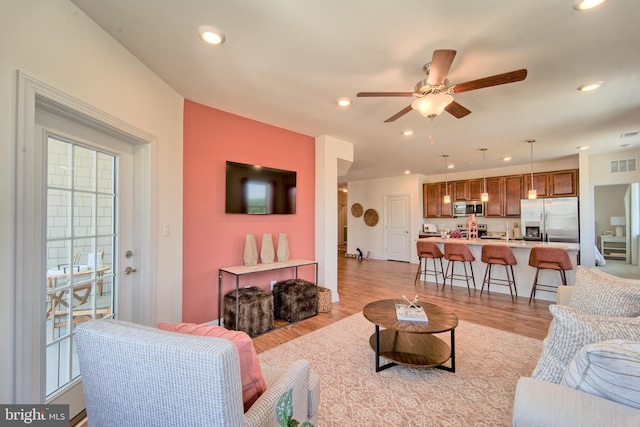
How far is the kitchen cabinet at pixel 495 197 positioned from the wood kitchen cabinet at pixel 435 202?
94 centimetres

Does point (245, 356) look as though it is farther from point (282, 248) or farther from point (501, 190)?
point (501, 190)

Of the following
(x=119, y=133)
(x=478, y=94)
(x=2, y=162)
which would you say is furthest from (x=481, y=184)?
(x=2, y=162)

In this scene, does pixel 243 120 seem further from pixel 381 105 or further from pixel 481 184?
pixel 481 184

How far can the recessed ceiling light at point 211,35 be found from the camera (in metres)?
1.84

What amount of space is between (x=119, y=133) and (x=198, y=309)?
1.93 m

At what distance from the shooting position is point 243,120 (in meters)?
3.47

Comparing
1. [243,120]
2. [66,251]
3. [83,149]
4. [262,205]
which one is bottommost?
[66,251]

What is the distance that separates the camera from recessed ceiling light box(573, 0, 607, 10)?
1.57 meters

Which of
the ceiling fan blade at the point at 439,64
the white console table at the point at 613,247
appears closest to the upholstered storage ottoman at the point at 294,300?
the ceiling fan blade at the point at 439,64

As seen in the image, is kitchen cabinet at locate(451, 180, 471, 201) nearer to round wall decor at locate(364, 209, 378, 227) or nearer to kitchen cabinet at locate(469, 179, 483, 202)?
kitchen cabinet at locate(469, 179, 483, 202)

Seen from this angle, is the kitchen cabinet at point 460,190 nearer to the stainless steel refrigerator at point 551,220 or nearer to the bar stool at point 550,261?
the stainless steel refrigerator at point 551,220

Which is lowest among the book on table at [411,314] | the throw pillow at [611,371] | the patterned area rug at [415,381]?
the patterned area rug at [415,381]

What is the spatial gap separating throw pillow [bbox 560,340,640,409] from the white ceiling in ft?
5.93

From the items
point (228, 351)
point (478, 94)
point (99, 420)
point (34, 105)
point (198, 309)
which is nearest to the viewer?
point (228, 351)
